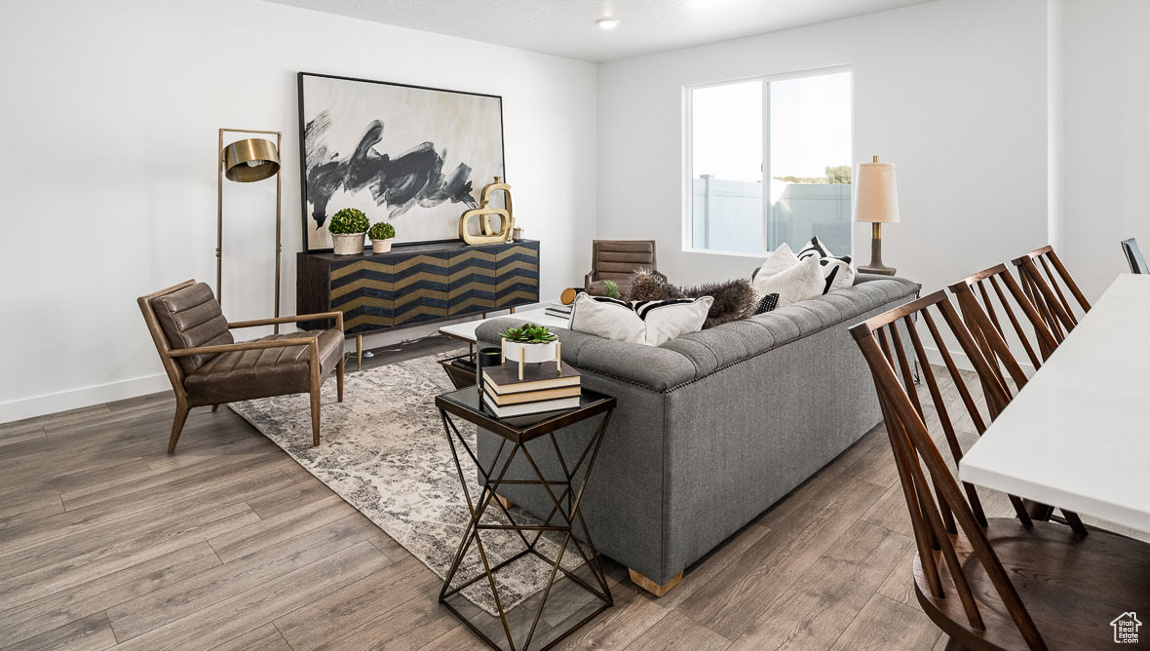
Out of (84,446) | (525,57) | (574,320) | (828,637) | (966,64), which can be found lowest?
(828,637)

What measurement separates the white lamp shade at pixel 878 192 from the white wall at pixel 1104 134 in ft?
3.87

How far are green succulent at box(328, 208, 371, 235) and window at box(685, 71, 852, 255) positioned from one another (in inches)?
122

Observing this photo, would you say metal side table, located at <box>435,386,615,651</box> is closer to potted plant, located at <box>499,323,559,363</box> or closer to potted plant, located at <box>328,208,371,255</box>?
potted plant, located at <box>499,323,559,363</box>

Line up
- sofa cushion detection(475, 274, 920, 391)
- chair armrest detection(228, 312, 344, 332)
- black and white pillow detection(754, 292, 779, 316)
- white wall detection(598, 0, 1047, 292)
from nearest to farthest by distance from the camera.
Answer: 1. sofa cushion detection(475, 274, 920, 391)
2. black and white pillow detection(754, 292, 779, 316)
3. chair armrest detection(228, 312, 344, 332)
4. white wall detection(598, 0, 1047, 292)

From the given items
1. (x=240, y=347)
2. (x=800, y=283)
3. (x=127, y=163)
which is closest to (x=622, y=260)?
(x=800, y=283)

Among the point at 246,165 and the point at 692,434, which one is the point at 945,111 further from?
the point at 246,165

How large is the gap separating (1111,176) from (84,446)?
242 inches

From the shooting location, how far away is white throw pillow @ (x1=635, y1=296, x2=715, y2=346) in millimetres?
2338

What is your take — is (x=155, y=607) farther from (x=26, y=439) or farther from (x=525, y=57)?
(x=525, y=57)

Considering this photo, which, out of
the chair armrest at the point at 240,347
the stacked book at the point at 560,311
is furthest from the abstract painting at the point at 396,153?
the chair armrest at the point at 240,347

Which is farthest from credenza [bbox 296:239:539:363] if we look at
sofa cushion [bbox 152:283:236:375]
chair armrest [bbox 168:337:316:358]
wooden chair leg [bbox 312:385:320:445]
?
wooden chair leg [bbox 312:385:320:445]

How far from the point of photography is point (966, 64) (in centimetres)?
454

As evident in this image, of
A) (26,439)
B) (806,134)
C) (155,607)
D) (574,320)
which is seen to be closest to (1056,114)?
(806,134)

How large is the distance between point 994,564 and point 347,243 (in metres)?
4.41
